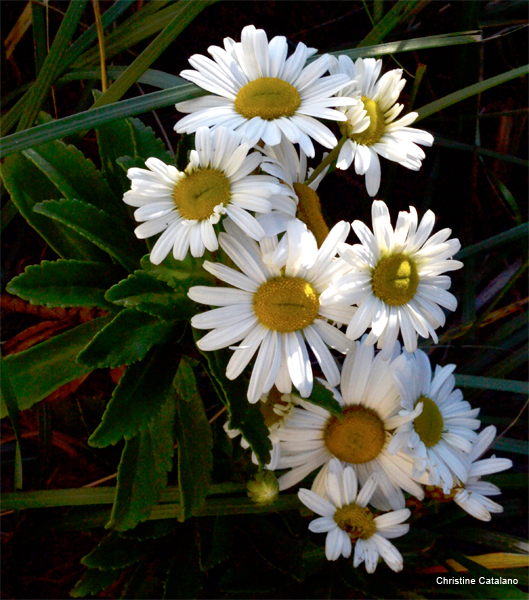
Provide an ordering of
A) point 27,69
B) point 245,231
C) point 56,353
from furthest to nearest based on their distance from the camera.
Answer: point 27,69, point 56,353, point 245,231

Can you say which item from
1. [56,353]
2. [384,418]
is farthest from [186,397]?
[384,418]

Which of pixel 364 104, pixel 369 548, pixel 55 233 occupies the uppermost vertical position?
pixel 364 104

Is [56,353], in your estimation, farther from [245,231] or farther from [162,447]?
[245,231]

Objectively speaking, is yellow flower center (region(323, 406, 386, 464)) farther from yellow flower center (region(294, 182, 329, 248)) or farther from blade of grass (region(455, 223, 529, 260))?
blade of grass (region(455, 223, 529, 260))

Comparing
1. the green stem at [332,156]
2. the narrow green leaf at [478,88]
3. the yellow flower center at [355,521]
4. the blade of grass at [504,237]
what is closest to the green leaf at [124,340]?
the green stem at [332,156]

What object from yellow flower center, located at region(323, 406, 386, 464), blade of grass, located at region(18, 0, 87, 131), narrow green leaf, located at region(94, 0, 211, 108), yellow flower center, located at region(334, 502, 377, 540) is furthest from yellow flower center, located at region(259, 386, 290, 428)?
blade of grass, located at region(18, 0, 87, 131)

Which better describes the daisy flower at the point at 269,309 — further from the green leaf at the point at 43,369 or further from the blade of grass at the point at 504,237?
the blade of grass at the point at 504,237
